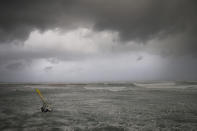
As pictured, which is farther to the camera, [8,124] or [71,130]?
[8,124]

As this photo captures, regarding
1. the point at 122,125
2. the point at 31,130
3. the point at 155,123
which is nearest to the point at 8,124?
the point at 31,130

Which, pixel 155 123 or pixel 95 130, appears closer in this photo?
pixel 95 130

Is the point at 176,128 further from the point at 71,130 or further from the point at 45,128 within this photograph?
the point at 45,128

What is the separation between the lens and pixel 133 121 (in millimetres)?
11859

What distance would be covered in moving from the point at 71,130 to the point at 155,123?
6.86 metres

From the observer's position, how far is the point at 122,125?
10.8m

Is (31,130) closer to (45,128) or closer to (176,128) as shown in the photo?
(45,128)

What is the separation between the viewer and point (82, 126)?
418 inches

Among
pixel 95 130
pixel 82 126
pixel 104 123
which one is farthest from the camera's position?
pixel 104 123

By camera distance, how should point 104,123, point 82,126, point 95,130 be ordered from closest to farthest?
point 95,130 → point 82,126 → point 104,123

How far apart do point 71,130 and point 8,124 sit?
561 centimetres

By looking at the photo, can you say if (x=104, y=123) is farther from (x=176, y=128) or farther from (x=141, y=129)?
(x=176, y=128)

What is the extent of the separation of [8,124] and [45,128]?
3570mm

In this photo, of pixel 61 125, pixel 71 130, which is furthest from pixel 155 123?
pixel 61 125
